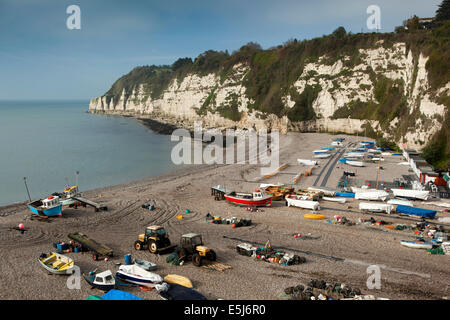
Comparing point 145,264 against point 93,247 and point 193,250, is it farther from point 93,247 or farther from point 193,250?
point 93,247

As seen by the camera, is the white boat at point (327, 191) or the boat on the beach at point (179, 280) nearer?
the boat on the beach at point (179, 280)

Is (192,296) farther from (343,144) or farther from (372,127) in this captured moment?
(372,127)

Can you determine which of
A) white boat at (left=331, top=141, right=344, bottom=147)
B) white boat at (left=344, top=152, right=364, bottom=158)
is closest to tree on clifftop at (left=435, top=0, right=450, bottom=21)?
white boat at (left=331, top=141, right=344, bottom=147)

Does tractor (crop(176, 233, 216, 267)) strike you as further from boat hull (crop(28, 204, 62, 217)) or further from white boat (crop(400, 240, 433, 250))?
boat hull (crop(28, 204, 62, 217))

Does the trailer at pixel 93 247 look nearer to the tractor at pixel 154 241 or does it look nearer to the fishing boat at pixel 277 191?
the tractor at pixel 154 241

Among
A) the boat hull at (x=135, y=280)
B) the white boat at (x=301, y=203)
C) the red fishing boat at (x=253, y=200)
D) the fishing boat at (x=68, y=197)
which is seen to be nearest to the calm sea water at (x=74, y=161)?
the fishing boat at (x=68, y=197)

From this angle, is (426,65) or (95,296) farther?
(426,65)

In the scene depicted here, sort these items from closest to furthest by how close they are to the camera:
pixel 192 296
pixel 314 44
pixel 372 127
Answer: pixel 192 296
pixel 372 127
pixel 314 44
